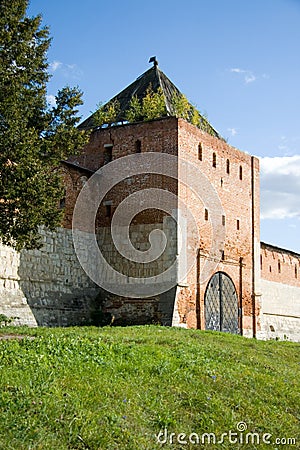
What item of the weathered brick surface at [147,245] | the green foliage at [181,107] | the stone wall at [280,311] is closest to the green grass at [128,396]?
the weathered brick surface at [147,245]

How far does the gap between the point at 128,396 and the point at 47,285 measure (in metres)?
9.34

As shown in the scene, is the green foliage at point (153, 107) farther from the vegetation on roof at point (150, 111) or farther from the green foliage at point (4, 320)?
the green foliage at point (4, 320)

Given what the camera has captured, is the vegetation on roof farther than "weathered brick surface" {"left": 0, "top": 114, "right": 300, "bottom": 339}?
Yes

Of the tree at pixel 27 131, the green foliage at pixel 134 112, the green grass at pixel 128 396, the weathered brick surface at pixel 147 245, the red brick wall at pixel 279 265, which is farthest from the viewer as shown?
the red brick wall at pixel 279 265

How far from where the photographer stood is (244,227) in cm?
2100

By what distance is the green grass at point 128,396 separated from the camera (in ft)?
20.0

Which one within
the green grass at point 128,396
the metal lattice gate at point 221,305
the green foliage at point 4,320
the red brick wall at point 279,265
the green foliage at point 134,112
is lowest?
the green grass at point 128,396

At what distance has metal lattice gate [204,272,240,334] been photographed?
61.8 ft

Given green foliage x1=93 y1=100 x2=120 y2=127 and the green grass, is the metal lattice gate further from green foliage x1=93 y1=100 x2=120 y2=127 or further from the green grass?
the green grass

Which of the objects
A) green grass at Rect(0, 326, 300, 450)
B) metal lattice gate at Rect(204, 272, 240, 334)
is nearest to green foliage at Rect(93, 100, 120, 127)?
metal lattice gate at Rect(204, 272, 240, 334)

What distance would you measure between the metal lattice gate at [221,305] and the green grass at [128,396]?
339 inches

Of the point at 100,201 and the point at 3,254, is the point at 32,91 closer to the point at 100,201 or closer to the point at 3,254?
the point at 3,254

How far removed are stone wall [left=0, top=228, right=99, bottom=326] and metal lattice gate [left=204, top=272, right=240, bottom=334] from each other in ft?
11.0

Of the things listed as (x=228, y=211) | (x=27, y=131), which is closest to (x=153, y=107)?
(x=228, y=211)
